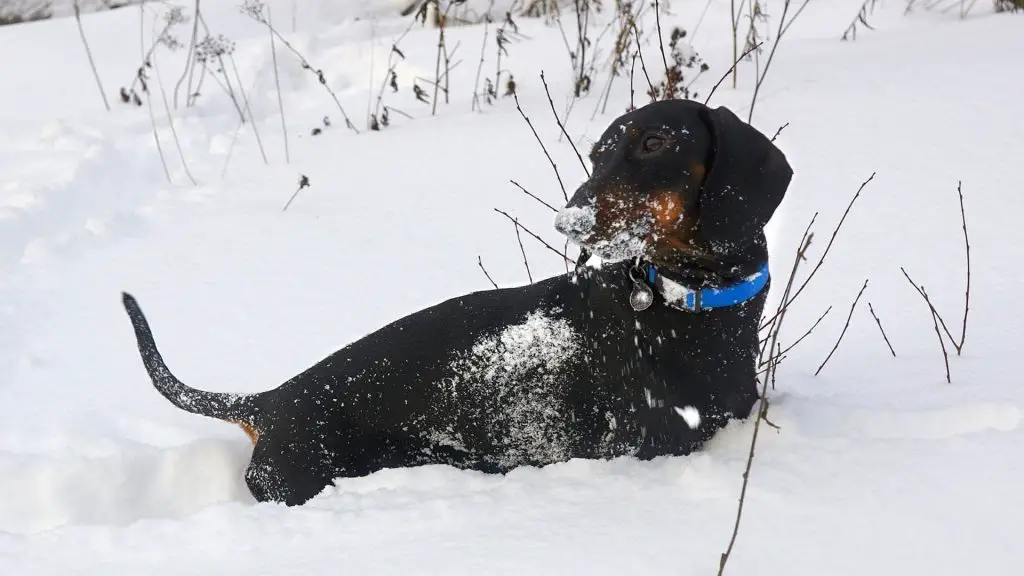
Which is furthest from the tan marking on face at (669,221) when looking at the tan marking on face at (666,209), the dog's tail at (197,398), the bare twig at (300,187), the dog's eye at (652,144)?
the bare twig at (300,187)

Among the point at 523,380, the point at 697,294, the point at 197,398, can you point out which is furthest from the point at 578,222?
the point at 197,398

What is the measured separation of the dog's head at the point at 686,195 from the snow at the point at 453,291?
0.34 meters

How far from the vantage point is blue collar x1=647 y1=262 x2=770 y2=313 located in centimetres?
178

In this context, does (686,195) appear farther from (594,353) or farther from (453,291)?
(453,291)

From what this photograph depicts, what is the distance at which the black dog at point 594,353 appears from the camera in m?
1.76

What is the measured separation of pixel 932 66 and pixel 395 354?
3.50 meters

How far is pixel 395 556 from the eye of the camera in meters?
1.55

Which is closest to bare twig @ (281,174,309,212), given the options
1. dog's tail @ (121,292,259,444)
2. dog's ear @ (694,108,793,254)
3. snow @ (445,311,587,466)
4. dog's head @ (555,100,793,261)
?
dog's tail @ (121,292,259,444)

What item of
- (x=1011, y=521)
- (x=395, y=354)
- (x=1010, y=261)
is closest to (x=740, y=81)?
(x=1010, y=261)

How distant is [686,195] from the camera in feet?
5.76

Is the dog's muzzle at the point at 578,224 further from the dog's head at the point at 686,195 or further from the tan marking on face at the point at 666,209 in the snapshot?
the tan marking on face at the point at 666,209

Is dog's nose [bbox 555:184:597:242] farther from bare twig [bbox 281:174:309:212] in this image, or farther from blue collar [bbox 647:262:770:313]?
bare twig [bbox 281:174:309:212]

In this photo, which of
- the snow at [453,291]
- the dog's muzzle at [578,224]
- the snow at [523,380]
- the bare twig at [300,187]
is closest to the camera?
the snow at [453,291]

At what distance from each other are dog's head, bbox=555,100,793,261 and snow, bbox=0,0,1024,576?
0.34m
